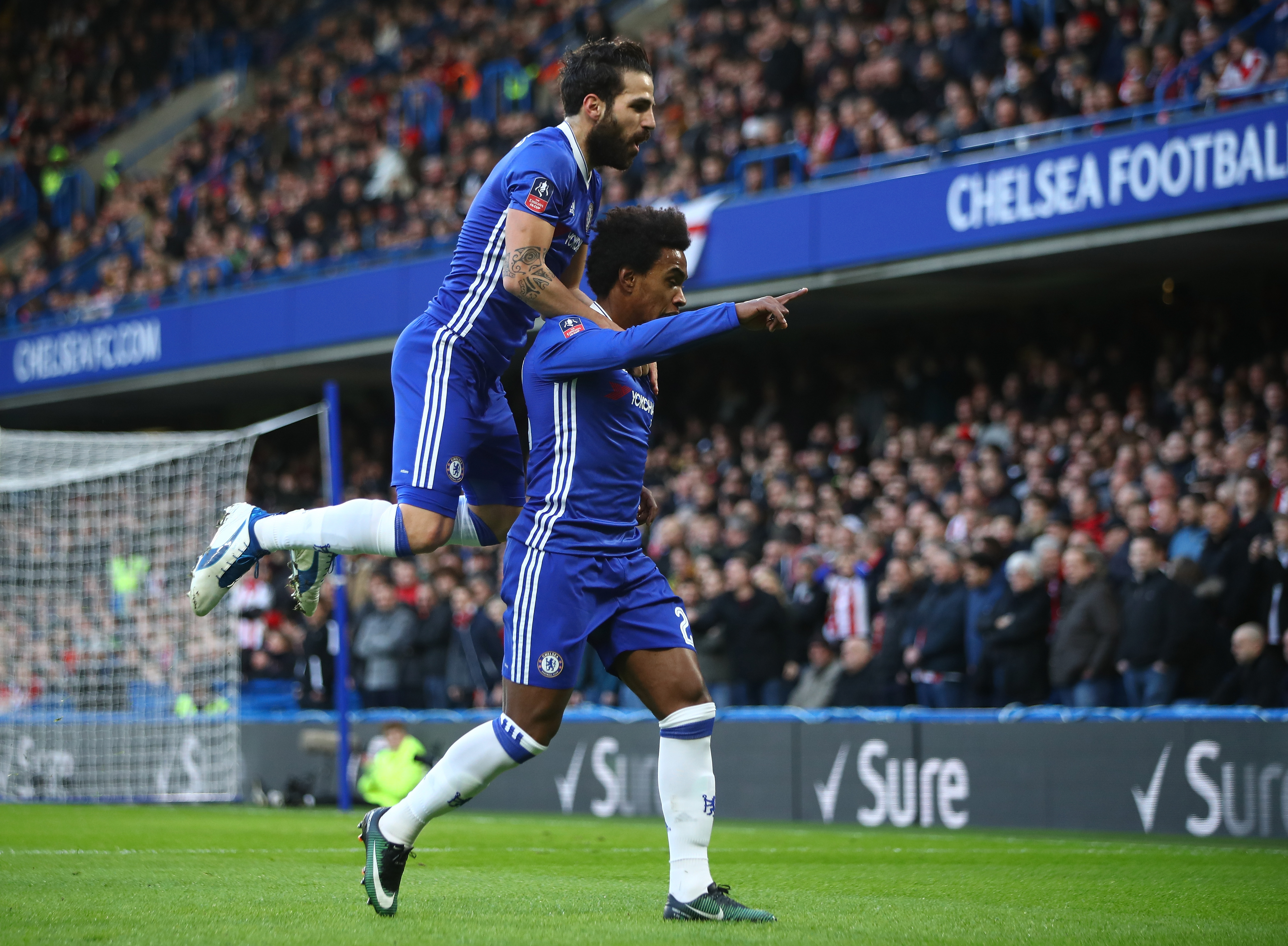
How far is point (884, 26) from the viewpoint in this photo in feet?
59.3

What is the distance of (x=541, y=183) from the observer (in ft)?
17.9

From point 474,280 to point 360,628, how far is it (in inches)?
466

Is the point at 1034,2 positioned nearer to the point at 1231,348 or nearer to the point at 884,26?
the point at 884,26

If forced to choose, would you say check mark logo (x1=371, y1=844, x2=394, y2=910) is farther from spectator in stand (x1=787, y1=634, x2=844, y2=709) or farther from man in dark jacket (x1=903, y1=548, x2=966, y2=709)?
spectator in stand (x1=787, y1=634, x2=844, y2=709)

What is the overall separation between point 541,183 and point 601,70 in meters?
0.48

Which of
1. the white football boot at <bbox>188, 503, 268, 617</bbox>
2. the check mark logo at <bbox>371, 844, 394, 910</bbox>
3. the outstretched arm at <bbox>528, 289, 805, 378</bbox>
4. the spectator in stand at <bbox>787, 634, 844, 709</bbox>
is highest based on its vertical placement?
the outstretched arm at <bbox>528, 289, 805, 378</bbox>

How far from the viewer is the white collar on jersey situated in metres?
5.62

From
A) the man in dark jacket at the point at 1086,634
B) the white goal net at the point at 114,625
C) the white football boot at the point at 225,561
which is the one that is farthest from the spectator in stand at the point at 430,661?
the white football boot at the point at 225,561

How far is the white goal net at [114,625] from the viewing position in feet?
46.3

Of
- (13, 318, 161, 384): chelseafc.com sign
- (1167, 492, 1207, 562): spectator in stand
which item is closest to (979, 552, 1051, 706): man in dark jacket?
(1167, 492, 1207, 562): spectator in stand

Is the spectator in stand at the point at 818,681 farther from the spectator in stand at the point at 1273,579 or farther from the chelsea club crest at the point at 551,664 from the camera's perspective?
the chelsea club crest at the point at 551,664

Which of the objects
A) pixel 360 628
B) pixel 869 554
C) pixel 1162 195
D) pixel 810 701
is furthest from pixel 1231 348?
pixel 360 628

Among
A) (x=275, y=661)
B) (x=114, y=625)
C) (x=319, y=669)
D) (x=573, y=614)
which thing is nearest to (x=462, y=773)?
(x=573, y=614)

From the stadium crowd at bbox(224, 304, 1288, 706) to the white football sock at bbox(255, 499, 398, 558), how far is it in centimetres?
357
